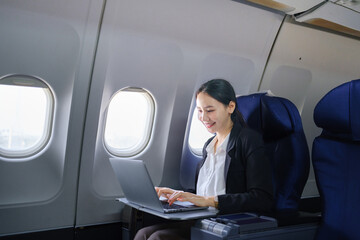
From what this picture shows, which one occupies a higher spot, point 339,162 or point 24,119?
point 339,162

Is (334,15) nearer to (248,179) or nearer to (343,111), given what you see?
(343,111)

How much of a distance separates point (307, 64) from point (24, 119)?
257 centimetres

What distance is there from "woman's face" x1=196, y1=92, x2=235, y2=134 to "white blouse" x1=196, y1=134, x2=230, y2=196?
8 cm

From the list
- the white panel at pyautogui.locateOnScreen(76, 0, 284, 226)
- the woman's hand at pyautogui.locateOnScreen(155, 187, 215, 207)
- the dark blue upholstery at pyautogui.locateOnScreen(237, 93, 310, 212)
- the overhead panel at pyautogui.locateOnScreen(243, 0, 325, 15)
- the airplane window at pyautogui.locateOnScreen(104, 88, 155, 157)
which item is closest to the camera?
the woman's hand at pyautogui.locateOnScreen(155, 187, 215, 207)

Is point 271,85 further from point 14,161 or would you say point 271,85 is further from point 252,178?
point 14,161

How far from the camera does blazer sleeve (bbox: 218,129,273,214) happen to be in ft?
7.70

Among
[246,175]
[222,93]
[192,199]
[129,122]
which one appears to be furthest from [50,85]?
[246,175]

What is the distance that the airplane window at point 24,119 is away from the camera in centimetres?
295

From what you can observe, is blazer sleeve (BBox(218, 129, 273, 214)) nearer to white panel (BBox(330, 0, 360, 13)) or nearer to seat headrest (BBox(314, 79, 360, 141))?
seat headrest (BBox(314, 79, 360, 141))

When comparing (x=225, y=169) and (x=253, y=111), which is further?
(x=253, y=111)

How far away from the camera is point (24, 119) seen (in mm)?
3039

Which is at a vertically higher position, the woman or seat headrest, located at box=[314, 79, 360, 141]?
seat headrest, located at box=[314, 79, 360, 141]

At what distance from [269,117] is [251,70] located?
1.25m

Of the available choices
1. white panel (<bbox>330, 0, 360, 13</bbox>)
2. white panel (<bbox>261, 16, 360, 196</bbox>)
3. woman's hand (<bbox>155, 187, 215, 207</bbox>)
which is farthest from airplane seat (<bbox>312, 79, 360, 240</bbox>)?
white panel (<bbox>261, 16, 360, 196</bbox>)
